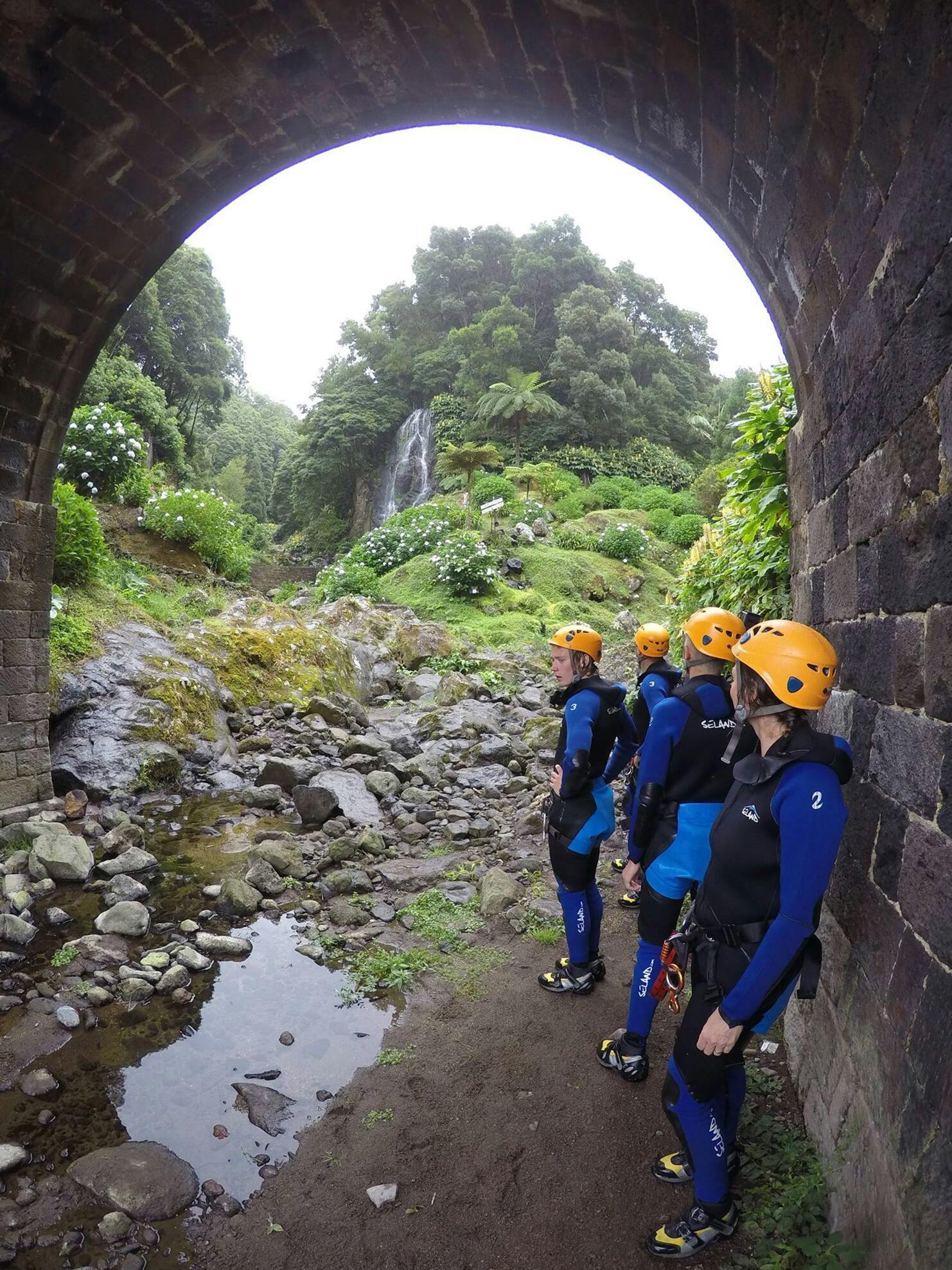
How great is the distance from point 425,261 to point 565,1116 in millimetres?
42107

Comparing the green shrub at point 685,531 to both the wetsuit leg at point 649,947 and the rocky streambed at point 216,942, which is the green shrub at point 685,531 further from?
the wetsuit leg at point 649,947

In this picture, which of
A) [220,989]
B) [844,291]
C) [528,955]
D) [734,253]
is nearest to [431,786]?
[528,955]

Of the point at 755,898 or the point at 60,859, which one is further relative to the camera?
the point at 60,859

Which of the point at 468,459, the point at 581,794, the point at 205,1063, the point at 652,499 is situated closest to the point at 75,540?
the point at 205,1063

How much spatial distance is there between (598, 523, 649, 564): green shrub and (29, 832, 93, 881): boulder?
17704 millimetres

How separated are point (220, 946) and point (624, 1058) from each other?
247 centimetres

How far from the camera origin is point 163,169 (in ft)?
17.1

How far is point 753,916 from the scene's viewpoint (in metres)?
2.30

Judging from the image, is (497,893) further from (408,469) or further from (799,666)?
(408,469)

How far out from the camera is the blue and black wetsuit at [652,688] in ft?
15.7

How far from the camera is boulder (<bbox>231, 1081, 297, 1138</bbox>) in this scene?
3.03 m

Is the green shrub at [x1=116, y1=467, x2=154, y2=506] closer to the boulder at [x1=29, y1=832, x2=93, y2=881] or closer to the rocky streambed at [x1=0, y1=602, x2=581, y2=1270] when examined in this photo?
the rocky streambed at [x1=0, y1=602, x2=581, y2=1270]

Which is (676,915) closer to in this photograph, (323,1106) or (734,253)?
(323,1106)

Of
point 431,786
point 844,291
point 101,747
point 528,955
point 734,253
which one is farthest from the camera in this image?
point 431,786
